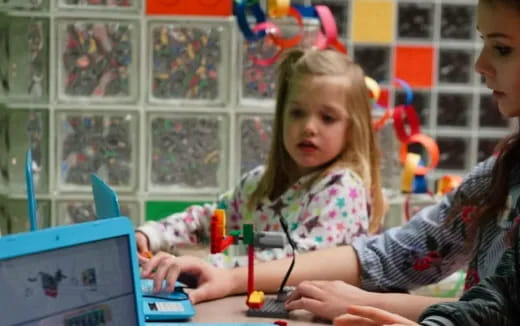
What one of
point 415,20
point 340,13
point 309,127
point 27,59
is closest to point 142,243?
point 309,127

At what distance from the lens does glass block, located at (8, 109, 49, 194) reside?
4.97 ft

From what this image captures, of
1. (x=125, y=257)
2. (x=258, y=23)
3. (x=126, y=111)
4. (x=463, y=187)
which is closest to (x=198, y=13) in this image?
(x=258, y=23)

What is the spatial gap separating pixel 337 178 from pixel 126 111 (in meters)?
0.73

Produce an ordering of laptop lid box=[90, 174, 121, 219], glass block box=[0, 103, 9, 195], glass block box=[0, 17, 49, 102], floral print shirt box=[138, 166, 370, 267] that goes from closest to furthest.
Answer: laptop lid box=[90, 174, 121, 219], floral print shirt box=[138, 166, 370, 267], glass block box=[0, 103, 9, 195], glass block box=[0, 17, 49, 102]

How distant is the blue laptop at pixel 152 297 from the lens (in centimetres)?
71

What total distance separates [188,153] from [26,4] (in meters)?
0.53

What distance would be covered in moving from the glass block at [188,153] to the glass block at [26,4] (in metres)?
0.35

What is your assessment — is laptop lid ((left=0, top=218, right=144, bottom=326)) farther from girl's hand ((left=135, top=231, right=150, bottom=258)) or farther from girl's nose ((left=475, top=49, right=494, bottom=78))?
girl's hand ((left=135, top=231, right=150, bottom=258))

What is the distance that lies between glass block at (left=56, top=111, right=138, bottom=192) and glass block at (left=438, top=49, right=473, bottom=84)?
43.5 inches

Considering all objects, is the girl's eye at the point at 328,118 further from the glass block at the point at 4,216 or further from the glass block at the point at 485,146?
the glass block at the point at 485,146

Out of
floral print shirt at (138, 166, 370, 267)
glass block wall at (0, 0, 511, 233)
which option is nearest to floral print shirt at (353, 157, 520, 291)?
floral print shirt at (138, 166, 370, 267)

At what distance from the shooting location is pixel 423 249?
43.8 inches

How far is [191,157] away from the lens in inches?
78.8

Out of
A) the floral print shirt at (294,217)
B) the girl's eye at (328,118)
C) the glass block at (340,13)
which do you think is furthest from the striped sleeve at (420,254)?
the glass block at (340,13)
